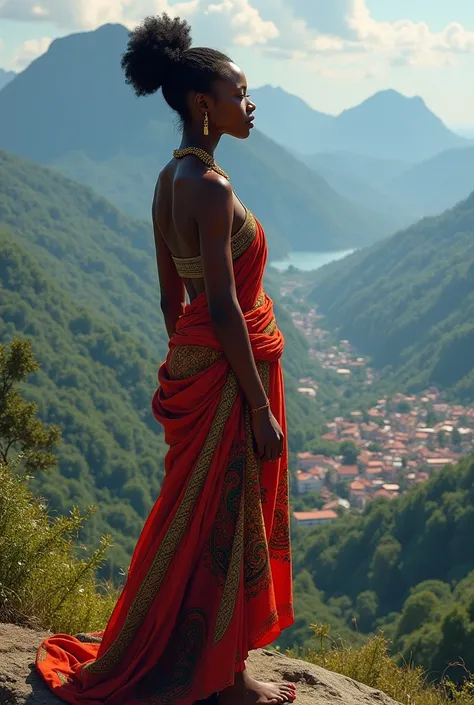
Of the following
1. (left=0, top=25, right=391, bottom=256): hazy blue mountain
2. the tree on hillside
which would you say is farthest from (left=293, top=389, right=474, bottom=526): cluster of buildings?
(left=0, top=25, right=391, bottom=256): hazy blue mountain

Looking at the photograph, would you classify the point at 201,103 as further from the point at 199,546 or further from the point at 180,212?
the point at 199,546

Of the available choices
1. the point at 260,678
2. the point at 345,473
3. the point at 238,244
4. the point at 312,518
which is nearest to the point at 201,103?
the point at 238,244

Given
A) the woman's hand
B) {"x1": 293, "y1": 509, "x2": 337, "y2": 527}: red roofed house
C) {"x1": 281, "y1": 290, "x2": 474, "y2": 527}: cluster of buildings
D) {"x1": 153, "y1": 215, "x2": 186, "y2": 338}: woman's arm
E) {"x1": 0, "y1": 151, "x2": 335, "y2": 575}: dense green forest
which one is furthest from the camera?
{"x1": 281, "y1": 290, "x2": 474, "y2": 527}: cluster of buildings

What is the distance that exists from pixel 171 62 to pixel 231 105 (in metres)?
0.24

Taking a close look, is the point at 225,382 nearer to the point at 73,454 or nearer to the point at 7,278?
the point at 73,454

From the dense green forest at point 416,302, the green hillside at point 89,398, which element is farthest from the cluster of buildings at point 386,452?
the green hillside at point 89,398

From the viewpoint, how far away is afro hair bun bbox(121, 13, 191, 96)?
3.01 m

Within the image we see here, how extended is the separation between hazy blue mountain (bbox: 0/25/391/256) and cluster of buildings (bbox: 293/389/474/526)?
97.8m

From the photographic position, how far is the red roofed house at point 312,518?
4912cm

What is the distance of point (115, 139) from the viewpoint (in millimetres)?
177375

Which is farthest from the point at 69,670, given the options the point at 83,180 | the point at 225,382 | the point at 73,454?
the point at 83,180

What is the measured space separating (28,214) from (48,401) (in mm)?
52359

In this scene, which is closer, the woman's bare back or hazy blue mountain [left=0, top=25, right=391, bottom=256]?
the woman's bare back

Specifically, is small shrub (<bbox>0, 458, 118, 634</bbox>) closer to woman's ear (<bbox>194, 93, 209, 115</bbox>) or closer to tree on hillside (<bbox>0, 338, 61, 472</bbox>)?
woman's ear (<bbox>194, 93, 209, 115</bbox>)
